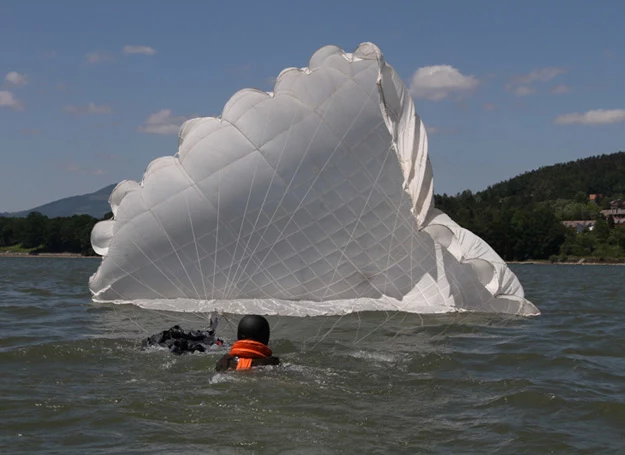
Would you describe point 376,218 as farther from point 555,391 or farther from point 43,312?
point 43,312

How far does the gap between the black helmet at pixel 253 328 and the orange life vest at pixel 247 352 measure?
69 mm

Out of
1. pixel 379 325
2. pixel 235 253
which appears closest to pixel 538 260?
pixel 379 325

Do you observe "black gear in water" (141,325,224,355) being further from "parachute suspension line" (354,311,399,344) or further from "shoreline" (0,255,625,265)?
"shoreline" (0,255,625,265)

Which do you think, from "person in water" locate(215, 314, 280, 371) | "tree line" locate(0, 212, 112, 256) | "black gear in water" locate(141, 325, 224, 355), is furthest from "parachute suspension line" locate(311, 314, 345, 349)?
"tree line" locate(0, 212, 112, 256)

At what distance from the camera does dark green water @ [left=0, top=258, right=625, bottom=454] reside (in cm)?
753

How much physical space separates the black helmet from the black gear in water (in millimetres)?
2363

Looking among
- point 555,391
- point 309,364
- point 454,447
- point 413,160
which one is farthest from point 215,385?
point 413,160

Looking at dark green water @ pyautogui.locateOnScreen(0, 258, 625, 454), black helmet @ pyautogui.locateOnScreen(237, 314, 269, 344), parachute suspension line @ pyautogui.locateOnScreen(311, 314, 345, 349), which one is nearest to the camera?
dark green water @ pyautogui.locateOnScreen(0, 258, 625, 454)

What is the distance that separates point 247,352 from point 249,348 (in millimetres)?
58

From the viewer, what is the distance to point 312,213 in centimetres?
1631

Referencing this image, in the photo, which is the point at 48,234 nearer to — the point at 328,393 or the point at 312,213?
the point at 312,213

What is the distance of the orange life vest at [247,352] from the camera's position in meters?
9.90

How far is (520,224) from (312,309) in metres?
104

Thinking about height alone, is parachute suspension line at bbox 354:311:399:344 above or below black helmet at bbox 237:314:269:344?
below
